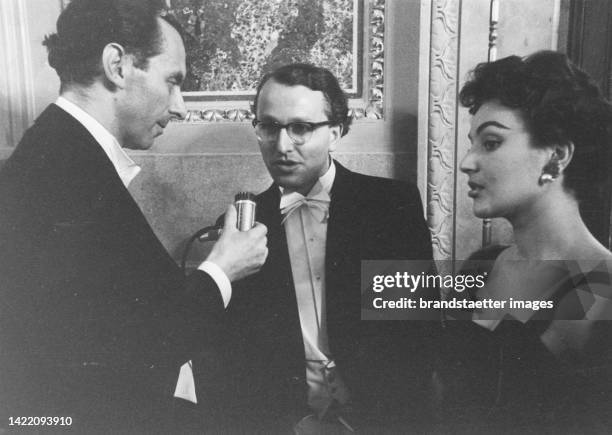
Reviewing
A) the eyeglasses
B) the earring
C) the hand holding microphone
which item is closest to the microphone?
the hand holding microphone

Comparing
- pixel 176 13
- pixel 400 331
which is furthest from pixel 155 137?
pixel 400 331

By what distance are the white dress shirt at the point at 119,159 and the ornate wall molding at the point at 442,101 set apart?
427mm

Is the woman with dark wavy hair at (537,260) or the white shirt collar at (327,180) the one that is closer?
the woman with dark wavy hair at (537,260)

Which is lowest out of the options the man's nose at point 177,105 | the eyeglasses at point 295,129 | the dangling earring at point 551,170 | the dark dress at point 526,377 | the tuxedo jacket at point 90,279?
the dark dress at point 526,377

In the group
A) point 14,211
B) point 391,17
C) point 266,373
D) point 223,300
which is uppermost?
point 391,17

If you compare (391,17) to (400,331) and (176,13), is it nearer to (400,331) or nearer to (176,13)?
(176,13)

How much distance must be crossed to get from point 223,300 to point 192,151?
298mm

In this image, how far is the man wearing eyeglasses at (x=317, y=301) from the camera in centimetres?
86

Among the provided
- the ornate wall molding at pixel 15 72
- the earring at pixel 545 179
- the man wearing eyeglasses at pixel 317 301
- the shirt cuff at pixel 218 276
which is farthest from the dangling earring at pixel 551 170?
the ornate wall molding at pixel 15 72

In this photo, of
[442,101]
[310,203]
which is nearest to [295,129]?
[310,203]

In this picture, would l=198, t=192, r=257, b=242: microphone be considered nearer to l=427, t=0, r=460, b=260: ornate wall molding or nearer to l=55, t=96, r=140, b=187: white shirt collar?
l=55, t=96, r=140, b=187: white shirt collar

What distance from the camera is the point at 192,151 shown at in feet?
2.92

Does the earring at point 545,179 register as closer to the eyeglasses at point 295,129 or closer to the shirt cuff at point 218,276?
the eyeglasses at point 295,129

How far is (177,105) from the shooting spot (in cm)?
85
